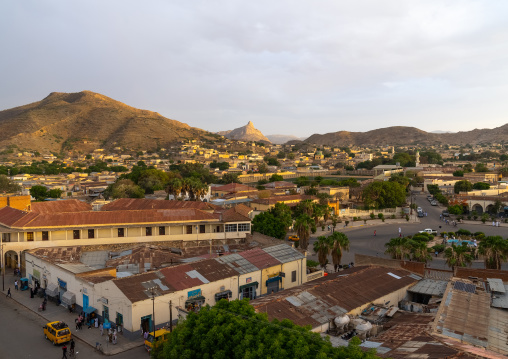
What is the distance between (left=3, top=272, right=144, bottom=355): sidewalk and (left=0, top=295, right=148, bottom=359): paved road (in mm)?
326

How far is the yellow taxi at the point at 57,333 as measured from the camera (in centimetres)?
1867

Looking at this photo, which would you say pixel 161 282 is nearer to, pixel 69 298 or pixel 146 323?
pixel 146 323

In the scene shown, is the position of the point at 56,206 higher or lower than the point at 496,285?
higher

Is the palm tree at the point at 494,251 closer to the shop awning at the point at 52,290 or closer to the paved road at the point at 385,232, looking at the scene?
the paved road at the point at 385,232

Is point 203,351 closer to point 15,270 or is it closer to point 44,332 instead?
point 44,332

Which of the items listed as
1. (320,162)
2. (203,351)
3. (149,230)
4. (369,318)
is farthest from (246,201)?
(320,162)

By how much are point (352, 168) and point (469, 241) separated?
4477 inches

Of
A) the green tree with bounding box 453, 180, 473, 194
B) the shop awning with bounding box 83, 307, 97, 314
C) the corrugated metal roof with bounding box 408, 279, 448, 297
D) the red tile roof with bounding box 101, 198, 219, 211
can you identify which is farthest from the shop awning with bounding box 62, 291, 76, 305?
the green tree with bounding box 453, 180, 473, 194

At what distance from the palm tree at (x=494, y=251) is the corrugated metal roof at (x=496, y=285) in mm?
6402

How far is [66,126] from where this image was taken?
190875 millimetres

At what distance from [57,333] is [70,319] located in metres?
3.36

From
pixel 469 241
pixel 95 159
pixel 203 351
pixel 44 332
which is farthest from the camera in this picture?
pixel 95 159

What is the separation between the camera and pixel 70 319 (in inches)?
861

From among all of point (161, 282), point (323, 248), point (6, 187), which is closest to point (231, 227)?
point (323, 248)
